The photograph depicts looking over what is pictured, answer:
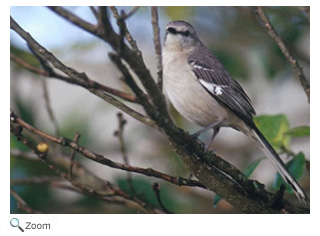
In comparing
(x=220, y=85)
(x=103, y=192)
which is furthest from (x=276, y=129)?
(x=103, y=192)

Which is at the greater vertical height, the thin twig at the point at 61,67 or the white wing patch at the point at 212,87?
the white wing patch at the point at 212,87

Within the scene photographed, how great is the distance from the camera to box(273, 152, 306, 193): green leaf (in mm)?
1691

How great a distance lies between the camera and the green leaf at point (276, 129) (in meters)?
1.80

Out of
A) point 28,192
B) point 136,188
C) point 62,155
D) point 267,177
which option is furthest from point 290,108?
point 28,192

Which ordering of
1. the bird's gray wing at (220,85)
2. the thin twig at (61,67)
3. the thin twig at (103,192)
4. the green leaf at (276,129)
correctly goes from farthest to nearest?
the bird's gray wing at (220,85) < the green leaf at (276,129) < the thin twig at (103,192) < the thin twig at (61,67)

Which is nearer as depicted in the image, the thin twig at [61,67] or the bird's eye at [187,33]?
the thin twig at [61,67]

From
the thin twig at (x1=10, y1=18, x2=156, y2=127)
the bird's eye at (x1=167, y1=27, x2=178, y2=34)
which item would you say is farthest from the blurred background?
the thin twig at (x1=10, y1=18, x2=156, y2=127)

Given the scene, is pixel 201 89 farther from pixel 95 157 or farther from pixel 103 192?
pixel 95 157

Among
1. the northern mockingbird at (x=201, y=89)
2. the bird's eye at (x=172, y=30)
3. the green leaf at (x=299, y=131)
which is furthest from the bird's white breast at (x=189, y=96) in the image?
the green leaf at (x=299, y=131)

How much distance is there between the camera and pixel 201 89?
6.27ft

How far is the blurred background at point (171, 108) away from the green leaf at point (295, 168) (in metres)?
0.27
